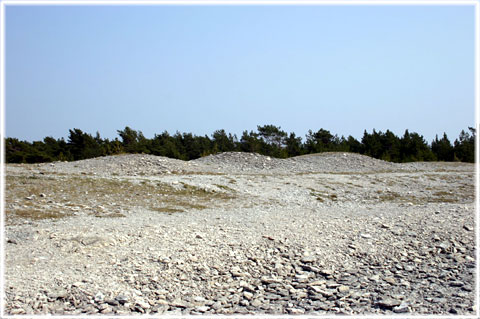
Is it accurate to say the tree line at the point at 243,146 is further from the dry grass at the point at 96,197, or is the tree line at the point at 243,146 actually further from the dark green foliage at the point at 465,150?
the dry grass at the point at 96,197

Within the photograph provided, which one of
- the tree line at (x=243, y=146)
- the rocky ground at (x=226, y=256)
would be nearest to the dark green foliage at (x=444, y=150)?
the tree line at (x=243, y=146)

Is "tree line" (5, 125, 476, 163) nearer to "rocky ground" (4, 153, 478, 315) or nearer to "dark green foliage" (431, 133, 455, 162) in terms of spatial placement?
"dark green foliage" (431, 133, 455, 162)

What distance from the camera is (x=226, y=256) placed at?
6.86m

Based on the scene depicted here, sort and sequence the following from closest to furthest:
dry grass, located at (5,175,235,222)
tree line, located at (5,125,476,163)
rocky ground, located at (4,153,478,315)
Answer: rocky ground, located at (4,153,478,315) < dry grass, located at (5,175,235,222) < tree line, located at (5,125,476,163)

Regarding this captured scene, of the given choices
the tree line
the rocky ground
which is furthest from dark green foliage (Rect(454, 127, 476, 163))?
the rocky ground

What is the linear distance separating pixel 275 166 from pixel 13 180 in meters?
17.9

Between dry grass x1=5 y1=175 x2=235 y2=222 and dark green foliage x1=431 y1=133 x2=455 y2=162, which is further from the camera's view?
dark green foliage x1=431 y1=133 x2=455 y2=162

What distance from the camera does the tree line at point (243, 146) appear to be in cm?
4044

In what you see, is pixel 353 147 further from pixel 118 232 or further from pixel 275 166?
pixel 118 232

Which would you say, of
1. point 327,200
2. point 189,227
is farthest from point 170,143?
point 189,227

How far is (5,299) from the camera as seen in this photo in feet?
16.8

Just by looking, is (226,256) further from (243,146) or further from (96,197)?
(243,146)

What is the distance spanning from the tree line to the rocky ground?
96.0 feet

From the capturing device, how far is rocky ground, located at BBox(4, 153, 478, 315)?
5.25 m
